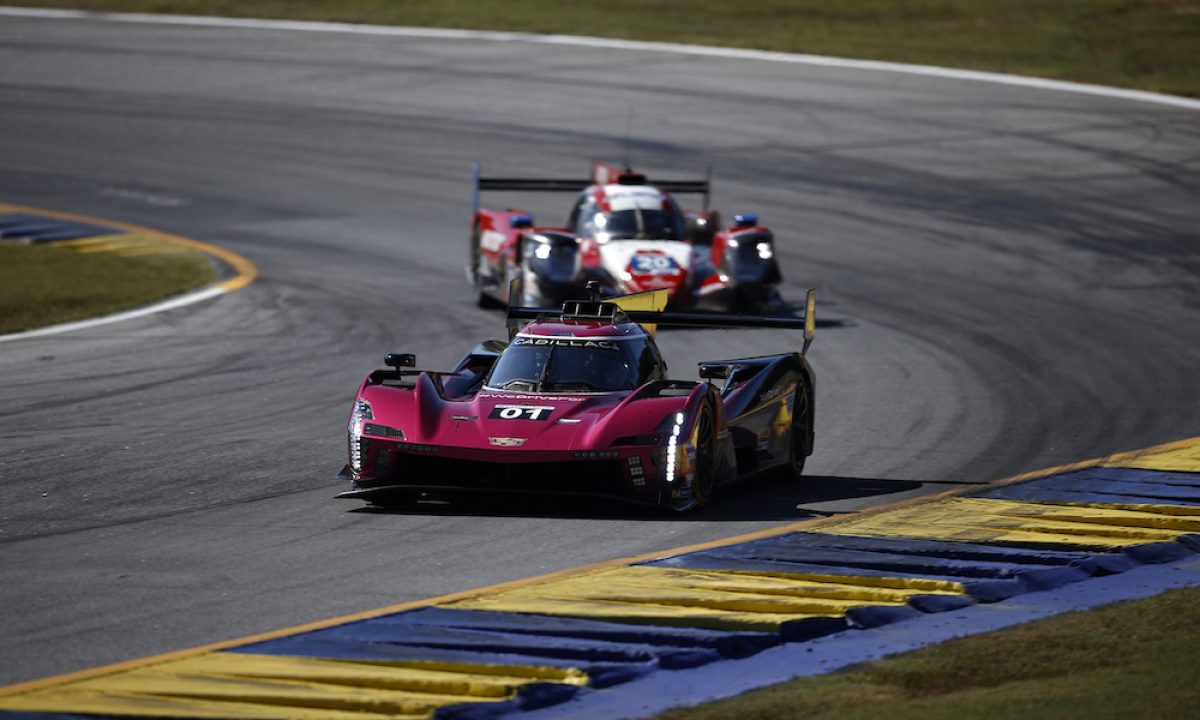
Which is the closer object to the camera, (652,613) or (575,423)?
(652,613)

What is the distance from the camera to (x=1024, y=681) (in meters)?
Answer: 8.78

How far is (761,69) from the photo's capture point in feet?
132

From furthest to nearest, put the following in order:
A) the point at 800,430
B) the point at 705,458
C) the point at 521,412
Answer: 1. the point at 800,430
2. the point at 705,458
3. the point at 521,412

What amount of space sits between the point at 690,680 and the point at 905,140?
27.2 metres

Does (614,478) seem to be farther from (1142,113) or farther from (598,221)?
(1142,113)

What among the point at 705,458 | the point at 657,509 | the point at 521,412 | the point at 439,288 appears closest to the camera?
the point at 521,412

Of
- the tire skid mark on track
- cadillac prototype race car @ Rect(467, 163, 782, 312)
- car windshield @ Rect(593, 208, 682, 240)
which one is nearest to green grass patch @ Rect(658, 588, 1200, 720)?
the tire skid mark on track

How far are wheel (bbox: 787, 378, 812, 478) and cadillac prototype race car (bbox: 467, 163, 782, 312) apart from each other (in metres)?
7.71

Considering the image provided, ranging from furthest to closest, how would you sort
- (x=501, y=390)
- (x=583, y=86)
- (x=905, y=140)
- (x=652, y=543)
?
(x=583, y=86), (x=905, y=140), (x=501, y=390), (x=652, y=543)

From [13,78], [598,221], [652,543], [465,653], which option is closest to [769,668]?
[465,653]

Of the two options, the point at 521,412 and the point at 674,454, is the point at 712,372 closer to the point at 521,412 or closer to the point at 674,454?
the point at 674,454

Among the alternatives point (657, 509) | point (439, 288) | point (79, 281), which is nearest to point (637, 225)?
point (439, 288)

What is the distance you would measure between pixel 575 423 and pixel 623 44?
3142 centimetres

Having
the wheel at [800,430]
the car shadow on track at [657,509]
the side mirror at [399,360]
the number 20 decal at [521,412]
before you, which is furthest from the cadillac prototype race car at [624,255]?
the number 20 decal at [521,412]
